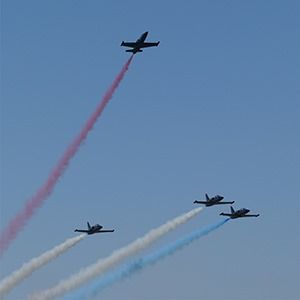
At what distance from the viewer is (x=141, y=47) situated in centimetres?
16962

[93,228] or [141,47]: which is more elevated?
[141,47]

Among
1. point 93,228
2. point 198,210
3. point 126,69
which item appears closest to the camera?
point 126,69

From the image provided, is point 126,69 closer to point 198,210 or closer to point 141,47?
point 141,47

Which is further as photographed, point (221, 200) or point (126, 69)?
point (221, 200)

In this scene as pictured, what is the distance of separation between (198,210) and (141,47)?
3196 cm

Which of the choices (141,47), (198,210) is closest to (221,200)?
(198,210)

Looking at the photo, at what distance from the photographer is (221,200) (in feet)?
654

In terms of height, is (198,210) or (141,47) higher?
(141,47)

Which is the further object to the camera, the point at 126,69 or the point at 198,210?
the point at 198,210

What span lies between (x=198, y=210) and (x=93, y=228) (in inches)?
982

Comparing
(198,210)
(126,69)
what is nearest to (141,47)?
(126,69)

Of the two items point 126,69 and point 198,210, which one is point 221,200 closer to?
point 198,210

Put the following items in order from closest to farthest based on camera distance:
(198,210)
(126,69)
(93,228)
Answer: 1. (126,69)
2. (198,210)
3. (93,228)

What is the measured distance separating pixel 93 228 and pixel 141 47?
140 ft
